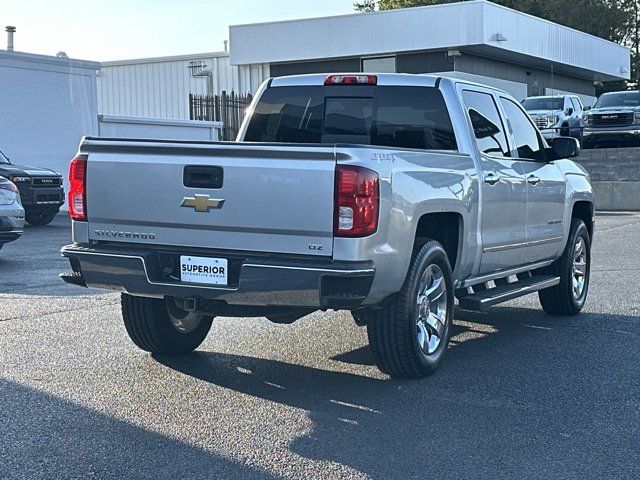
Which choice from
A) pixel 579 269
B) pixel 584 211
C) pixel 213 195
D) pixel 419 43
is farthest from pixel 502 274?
pixel 419 43

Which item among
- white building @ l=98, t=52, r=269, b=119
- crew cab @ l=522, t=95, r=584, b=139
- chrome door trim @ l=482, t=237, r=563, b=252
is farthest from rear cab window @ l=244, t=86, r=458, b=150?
white building @ l=98, t=52, r=269, b=119

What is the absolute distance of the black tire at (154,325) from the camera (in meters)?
6.97

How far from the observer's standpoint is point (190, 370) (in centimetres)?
682

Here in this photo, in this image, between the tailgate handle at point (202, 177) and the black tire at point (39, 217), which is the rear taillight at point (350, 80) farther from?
the black tire at point (39, 217)

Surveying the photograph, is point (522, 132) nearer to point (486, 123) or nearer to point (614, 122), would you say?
point (486, 123)

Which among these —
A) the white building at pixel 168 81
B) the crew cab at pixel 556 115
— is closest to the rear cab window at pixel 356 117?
the crew cab at pixel 556 115

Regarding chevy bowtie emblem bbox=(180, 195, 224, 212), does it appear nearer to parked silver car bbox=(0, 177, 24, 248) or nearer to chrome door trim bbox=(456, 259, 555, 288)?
chrome door trim bbox=(456, 259, 555, 288)

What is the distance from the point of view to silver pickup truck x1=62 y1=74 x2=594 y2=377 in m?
5.71

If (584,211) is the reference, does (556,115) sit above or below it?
above

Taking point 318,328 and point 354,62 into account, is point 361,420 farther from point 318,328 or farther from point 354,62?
point 354,62

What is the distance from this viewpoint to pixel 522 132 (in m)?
8.73

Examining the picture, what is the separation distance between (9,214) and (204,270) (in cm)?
811

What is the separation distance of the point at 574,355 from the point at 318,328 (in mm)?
2158

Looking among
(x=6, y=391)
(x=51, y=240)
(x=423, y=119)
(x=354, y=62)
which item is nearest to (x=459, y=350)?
(x=423, y=119)
